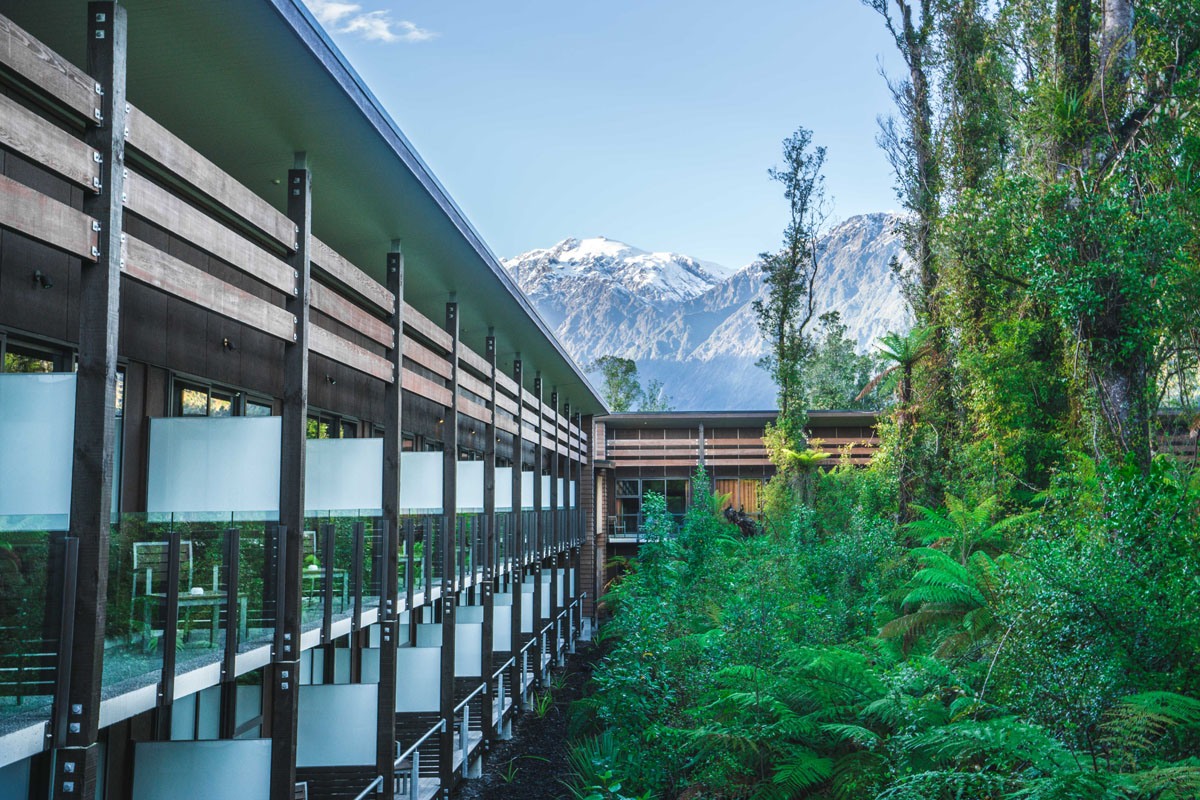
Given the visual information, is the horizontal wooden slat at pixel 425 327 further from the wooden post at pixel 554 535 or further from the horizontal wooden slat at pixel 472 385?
the wooden post at pixel 554 535

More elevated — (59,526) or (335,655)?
(59,526)

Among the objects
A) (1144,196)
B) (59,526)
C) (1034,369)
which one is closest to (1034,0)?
(1144,196)

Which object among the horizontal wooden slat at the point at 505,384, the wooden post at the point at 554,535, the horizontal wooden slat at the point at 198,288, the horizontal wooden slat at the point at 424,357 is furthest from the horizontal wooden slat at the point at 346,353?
the wooden post at the point at 554,535

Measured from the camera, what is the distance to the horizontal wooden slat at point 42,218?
5285mm

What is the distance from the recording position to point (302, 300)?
360 inches

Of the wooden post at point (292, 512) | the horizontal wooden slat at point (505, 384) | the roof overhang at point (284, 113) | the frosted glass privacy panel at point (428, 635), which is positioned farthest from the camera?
the horizontal wooden slat at point (505, 384)

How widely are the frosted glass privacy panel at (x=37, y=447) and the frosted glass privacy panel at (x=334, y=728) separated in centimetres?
500

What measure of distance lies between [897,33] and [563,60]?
478ft

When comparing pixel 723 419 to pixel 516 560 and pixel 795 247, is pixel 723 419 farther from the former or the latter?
pixel 516 560

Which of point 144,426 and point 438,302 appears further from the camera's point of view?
point 438,302

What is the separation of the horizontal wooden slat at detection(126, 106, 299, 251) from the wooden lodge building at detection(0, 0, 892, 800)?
29 mm

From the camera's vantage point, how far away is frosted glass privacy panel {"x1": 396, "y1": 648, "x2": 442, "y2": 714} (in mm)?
13406

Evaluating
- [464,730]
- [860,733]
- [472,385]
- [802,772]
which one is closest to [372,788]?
[802,772]

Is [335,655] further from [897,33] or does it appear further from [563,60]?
[563,60]
